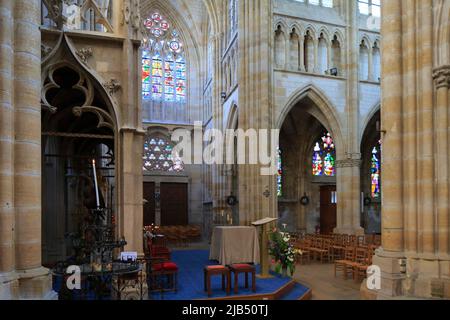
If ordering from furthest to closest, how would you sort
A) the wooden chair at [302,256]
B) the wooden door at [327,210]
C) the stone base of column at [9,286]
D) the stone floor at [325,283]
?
the wooden door at [327,210], the wooden chair at [302,256], the stone floor at [325,283], the stone base of column at [9,286]

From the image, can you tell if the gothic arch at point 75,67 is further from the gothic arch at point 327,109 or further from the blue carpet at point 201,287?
the gothic arch at point 327,109

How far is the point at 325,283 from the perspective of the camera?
36.5 ft

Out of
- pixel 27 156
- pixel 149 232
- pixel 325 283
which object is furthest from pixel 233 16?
pixel 27 156

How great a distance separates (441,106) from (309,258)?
28.4ft

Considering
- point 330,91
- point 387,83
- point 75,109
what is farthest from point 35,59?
point 330,91

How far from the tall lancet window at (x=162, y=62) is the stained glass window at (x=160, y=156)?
289 cm

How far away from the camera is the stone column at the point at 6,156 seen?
5.52 m

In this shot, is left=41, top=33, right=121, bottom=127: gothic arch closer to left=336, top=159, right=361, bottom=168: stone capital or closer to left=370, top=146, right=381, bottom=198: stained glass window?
left=336, top=159, right=361, bottom=168: stone capital

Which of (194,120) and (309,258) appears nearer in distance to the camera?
(309,258)

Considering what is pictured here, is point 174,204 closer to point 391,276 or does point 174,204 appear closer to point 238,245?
point 238,245

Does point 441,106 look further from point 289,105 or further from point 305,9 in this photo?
point 305,9

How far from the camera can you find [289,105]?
19000mm

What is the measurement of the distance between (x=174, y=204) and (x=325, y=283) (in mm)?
17853

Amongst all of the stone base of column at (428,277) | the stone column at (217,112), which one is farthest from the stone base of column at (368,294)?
the stone column at (217,112)
